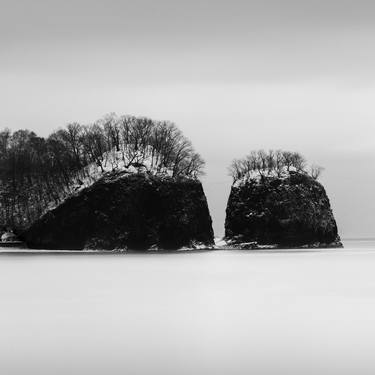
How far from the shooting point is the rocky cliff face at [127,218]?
4771 inches

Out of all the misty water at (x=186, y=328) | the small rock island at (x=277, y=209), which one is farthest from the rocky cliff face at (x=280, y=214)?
the misty water at (x=186, y=328)

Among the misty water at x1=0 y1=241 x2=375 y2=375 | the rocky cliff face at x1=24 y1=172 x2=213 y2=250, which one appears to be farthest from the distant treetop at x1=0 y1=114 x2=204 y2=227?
the misty water at x1=0 y1=241 x2=375 y2=375

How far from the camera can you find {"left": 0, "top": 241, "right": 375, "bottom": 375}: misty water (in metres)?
18.8

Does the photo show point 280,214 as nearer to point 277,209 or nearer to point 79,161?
point 277,209

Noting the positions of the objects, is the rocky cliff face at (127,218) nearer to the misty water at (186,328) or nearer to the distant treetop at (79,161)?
the distant treetop at (79,161)

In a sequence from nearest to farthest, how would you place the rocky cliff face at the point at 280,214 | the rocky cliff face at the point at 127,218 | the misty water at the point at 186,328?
the misty water at the point at 186,328, the rocky cliff face at the point at 127,218, the rocky cliff face at the point at 280,214

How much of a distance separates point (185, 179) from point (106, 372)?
369ft

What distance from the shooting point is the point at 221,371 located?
1789 cm

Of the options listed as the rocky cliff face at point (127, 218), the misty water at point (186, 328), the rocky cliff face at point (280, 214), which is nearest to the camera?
the misty water at point (186, 328)

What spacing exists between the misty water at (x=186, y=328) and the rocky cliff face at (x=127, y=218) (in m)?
78.6

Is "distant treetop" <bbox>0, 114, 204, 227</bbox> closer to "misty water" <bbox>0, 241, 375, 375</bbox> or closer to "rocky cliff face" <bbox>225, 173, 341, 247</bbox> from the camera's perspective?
"rocky cliff face" <bbox>225, 173, 341, 247</bbox>

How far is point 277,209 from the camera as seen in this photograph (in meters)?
139

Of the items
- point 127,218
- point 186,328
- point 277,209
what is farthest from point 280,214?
point 186,328

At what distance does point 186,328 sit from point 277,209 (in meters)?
116
